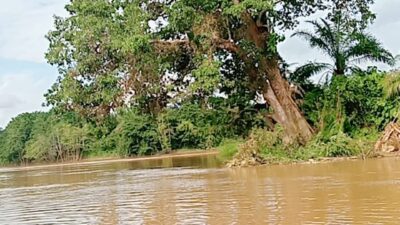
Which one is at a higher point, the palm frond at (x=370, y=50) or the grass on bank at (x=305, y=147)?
the palm frond at (x=370, y=50)

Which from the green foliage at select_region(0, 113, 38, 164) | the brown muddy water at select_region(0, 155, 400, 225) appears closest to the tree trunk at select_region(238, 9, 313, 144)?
the brown muddy water at select_region(0, 155, 400, 225)

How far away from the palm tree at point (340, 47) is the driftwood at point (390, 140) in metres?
4.38

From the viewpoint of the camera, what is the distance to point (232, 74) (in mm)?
25672

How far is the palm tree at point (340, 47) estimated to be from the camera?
2570 centimetres

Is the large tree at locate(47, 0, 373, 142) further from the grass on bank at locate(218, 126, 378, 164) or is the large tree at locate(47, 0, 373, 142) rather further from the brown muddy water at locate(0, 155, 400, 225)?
the brown muddy water at locate(0, 155, 400, 225)

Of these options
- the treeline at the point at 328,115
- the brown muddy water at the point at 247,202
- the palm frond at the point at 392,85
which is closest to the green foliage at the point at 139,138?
the treeline at the point at 328,115

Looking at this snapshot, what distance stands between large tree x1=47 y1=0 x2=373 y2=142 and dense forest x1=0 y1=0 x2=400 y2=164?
0.04 m

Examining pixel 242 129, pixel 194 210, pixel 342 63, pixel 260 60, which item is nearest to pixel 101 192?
pixel 194 210

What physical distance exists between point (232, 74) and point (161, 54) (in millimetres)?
3417

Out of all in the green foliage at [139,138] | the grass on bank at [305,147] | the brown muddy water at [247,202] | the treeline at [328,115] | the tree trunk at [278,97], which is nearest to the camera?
the brown muddy water at [247,202]

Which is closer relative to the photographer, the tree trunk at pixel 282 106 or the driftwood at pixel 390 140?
the driftwood at pixel 390 140

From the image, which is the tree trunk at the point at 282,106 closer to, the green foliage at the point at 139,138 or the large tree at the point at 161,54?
the large tree at the point at 161,54

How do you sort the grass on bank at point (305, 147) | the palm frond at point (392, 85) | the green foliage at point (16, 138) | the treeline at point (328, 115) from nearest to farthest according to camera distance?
the grass on bank at point (305, 147) → the palm frond at point (392, 85) → the treeline at point (328, 115) → the green foliage at point (16, 138)

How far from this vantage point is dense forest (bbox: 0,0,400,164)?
22.2 meters
